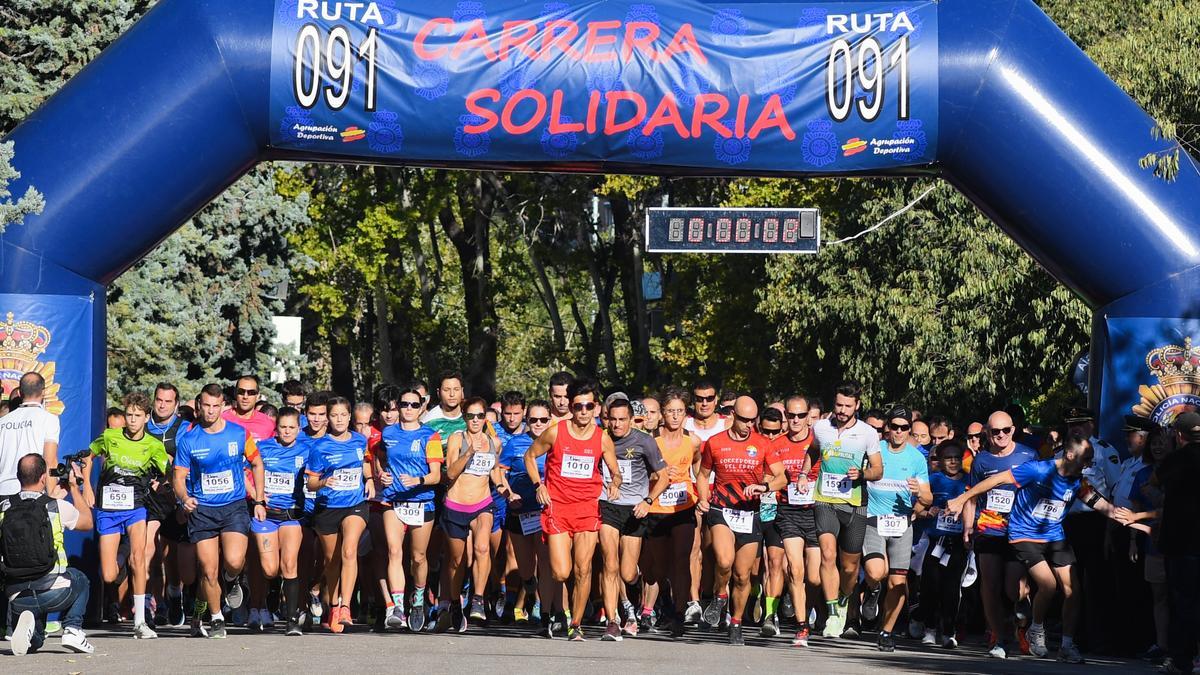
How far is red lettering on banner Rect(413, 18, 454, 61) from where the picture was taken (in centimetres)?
1366

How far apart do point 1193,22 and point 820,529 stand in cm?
837

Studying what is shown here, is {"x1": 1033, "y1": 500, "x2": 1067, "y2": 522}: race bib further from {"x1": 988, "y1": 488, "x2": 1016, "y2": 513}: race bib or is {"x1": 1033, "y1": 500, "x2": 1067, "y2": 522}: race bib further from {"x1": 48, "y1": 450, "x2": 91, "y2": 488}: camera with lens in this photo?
{"x1": 48, "y1": 450, "x2": 91, "y2": 488}: camera with lens

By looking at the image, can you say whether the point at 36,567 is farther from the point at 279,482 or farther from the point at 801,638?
the point at 801,638

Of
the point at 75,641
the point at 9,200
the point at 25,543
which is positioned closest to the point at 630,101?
the point at 9,200

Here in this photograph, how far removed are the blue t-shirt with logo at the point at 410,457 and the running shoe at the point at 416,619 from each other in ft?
2.63

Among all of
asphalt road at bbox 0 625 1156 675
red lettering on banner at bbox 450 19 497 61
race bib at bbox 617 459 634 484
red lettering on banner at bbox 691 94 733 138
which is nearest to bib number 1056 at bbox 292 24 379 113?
red lettering on banner at bbox 450 19 497 61

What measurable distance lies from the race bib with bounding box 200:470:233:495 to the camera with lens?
82 centimetres

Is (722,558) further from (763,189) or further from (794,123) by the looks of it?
(763,189)

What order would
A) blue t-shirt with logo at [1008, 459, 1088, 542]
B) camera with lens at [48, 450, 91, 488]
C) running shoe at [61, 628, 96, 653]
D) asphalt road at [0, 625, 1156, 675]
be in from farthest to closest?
blue t-shirt with logo at [1008, 459, 1088, 542] → camera with lens at [48, 450, 91, 488] → running shoe at [61, 628, 96, 653] → asphalt road at [0, 625, 1156, 675]

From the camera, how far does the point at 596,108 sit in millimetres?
13641

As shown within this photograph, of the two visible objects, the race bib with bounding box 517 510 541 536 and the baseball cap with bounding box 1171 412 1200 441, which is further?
the race bib with bounding box 517 510 541 536

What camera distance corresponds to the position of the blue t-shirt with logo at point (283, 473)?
13.3m

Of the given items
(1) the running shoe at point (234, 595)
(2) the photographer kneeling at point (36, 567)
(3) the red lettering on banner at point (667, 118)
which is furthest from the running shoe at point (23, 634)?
(3) the red lettering on banner at point (667, 118)

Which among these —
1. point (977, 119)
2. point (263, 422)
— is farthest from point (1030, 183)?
point (263, 422)
